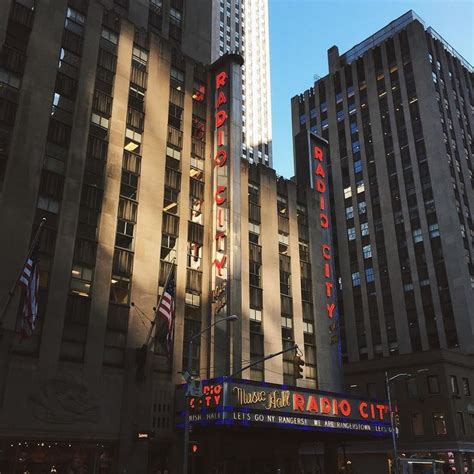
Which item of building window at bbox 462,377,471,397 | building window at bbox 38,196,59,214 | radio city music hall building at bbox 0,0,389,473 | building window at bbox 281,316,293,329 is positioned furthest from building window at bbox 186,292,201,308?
building window at bbox 462,377,471,397

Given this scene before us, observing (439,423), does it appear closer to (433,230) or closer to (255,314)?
(255,314)

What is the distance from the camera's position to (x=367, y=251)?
9194cm

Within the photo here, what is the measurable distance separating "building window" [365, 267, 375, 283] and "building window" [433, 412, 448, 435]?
3038 cm

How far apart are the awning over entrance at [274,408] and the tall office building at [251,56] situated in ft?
340

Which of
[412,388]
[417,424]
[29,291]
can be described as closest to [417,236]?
[412,388]

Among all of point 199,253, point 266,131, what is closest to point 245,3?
point 266,131

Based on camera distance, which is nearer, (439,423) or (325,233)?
(325,233)

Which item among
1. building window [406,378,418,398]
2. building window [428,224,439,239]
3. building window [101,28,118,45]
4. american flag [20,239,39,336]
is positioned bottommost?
american flag [20,239,39,336]

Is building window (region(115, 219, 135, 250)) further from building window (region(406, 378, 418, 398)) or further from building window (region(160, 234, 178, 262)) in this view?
building window (region(406, 378, 418, 398))

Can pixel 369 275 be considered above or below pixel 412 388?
above

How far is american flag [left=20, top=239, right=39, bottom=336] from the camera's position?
82.5ft

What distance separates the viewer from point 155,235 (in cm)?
4059

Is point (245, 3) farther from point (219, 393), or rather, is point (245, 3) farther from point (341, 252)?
point (219, 393)

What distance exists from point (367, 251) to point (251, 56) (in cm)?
8685
